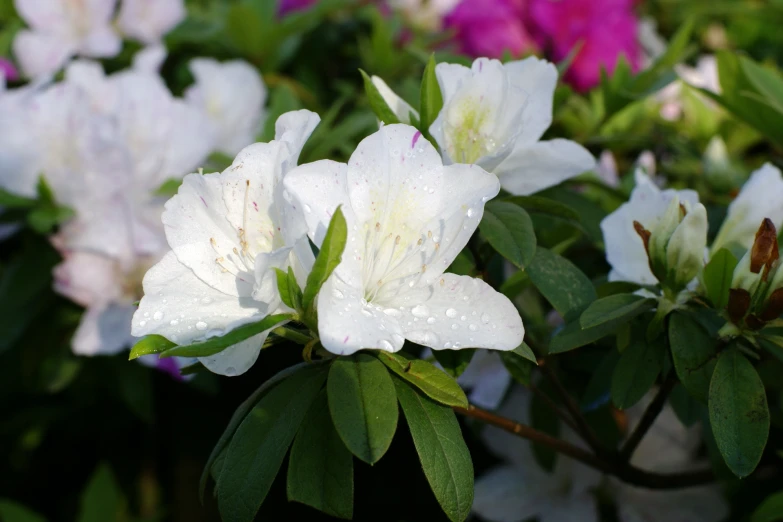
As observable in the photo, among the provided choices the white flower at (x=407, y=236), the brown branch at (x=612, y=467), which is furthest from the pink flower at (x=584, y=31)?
the white flower at (x=407, y=236)

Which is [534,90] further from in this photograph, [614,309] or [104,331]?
[104,331]

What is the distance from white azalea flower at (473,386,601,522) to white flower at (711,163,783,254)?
378 mm

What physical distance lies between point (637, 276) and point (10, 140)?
34.1 inches

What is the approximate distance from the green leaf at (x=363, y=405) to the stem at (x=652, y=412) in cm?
30

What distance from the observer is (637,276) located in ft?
2.48

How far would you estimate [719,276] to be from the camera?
679 mm

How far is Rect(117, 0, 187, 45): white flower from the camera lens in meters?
1.46

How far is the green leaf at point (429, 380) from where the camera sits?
1.98 feet

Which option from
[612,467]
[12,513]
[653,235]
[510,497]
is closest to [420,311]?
[653,235]

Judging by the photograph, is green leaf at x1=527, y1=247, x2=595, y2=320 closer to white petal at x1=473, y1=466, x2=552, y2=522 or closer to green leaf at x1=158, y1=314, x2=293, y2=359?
green leaf at x1=158, y1=314, x2=293, y2=359

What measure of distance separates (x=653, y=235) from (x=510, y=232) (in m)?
0.14

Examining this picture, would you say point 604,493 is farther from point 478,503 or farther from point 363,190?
point 363,190

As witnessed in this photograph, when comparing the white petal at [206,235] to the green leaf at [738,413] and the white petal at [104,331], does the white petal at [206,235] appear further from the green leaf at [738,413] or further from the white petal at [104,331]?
the white petal at [104,331]

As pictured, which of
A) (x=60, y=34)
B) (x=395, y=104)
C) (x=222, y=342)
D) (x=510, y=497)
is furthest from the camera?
(x=60, y=34)
